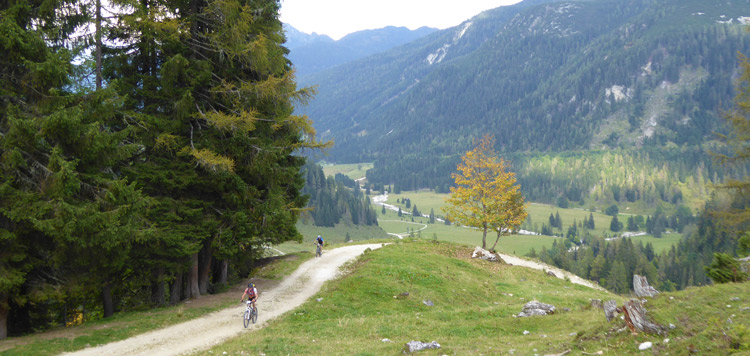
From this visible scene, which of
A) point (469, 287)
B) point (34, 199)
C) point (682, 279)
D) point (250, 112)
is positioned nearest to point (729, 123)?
point (469, 287)

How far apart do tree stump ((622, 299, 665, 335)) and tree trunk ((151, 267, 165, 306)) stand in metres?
20.5

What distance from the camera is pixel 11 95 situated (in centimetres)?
1628

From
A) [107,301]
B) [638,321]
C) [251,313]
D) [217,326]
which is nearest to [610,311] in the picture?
[638,321]

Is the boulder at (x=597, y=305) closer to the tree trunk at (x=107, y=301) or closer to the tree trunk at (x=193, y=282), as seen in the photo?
the tree trunk at (x=193, y=282)

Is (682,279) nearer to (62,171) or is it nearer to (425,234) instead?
(425,234)

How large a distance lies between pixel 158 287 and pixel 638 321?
23.2 m

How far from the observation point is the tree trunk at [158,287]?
21980 millimetres

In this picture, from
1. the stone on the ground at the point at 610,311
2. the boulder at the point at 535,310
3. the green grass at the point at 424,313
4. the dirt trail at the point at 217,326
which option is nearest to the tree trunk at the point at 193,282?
the dirt trail at the point at 217,326

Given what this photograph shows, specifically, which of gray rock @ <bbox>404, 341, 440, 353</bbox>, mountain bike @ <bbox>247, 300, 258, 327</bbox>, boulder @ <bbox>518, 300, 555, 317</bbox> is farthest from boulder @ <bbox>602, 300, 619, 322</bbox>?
mountain bike @ <bbox>247, 300, 258, 327</bbox>

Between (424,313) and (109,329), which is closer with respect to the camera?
(109,329)

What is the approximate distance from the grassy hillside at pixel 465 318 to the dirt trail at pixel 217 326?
105 cm

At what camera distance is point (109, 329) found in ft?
60.5

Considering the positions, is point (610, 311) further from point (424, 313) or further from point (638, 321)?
point (424, 313)

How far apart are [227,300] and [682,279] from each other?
5258 inches
